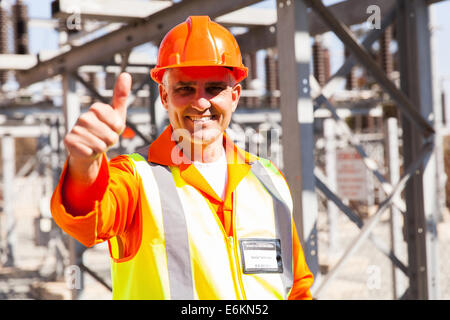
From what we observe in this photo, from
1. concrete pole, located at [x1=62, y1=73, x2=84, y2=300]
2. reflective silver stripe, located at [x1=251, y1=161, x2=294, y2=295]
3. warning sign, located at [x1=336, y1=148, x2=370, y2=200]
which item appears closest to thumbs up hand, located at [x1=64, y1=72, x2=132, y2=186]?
reflective silver stripe, located at [x1=251, y1=161, x2=294, y2=295]

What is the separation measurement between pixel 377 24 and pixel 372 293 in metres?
5.69

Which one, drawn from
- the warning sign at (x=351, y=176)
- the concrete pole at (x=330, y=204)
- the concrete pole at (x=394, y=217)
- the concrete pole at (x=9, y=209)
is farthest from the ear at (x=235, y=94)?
the concrete pole at (x=9, y=209)

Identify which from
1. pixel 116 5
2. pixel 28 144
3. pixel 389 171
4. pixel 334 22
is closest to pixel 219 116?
pixel 334 22

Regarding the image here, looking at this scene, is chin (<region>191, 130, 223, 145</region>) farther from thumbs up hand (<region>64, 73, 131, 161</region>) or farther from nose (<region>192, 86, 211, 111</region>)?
thumbs up hand (<region>64, 73, 131, 161</region>)

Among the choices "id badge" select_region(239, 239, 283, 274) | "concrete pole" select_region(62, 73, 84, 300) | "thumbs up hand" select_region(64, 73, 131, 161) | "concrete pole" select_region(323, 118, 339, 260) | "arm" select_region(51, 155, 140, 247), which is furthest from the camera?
"concrete pole" select_region(323, 118, 339, 260)

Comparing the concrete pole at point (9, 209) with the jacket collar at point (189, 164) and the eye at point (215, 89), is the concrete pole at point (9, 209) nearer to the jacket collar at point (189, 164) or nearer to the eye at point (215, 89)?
the jacket collar at point (189, 164)

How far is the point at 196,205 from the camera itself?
1870 mm

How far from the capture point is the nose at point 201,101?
187 centimetres

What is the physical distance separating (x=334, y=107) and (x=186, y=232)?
2819 mm

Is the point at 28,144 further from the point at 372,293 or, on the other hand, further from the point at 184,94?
the point at 184,94

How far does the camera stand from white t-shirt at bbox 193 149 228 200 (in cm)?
197

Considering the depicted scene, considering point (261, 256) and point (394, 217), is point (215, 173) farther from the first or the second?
point (394, 217)

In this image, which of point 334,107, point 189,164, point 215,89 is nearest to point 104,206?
point 189,164

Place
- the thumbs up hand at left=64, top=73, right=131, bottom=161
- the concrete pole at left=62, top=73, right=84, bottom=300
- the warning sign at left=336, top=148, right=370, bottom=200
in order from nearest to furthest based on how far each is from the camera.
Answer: the thumbs up hand at left=64, top=73, right=131, bottom=161 < the concrete pole at left=62, top=73, right=84, bottom=300 < the warning sign at left=336, top=148, right=370, bottom=200
